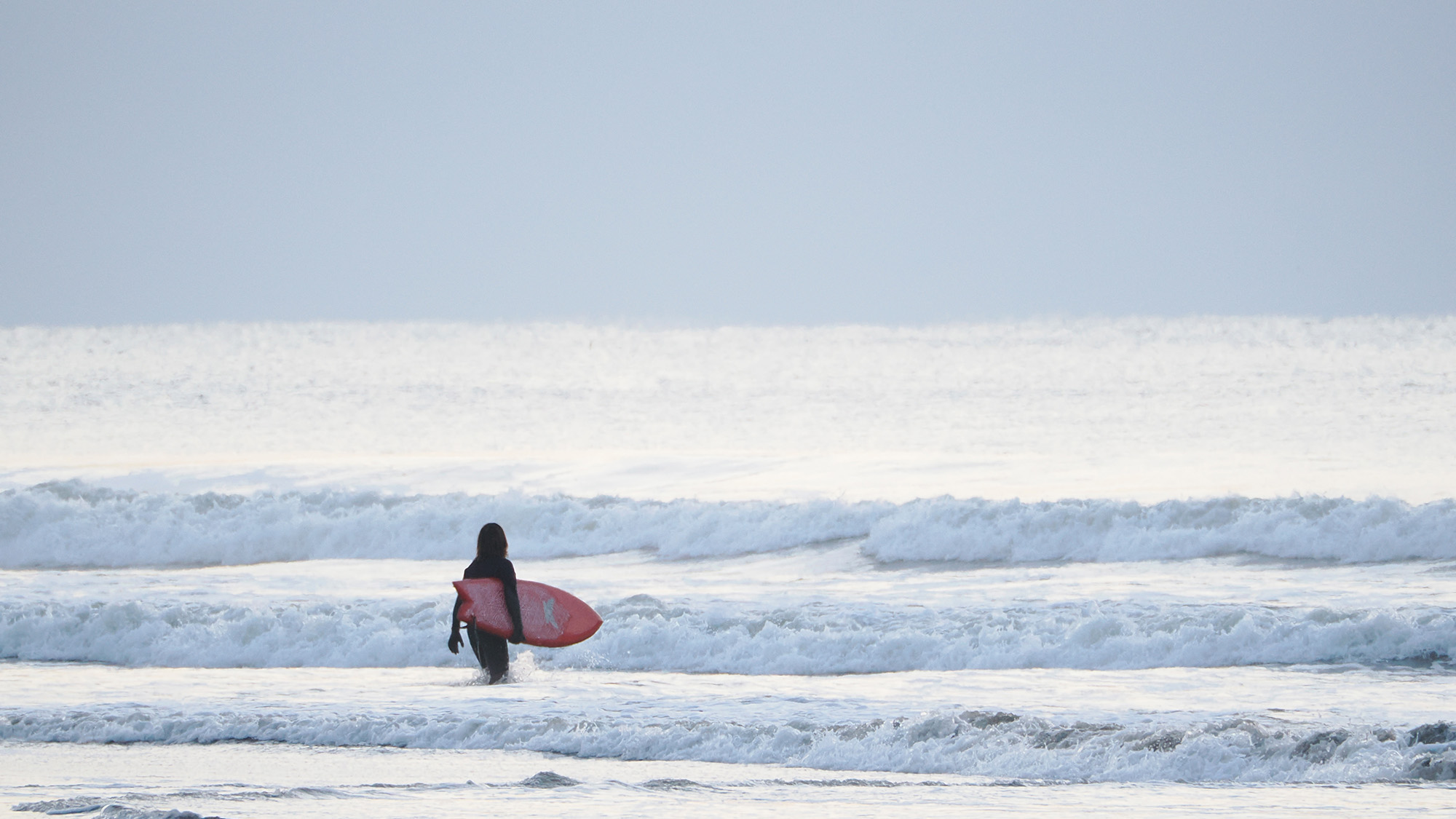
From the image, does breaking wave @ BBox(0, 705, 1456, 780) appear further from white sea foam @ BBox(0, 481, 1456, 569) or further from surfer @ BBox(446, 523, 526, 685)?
white sea foam @ BBox(0, 481, 1456, 569)

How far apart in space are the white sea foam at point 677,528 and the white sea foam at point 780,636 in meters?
3.95

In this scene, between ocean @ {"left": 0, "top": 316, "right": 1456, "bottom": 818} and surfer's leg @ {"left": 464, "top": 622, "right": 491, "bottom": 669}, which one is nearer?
ocean @ {"left": 0, "top": 316, "right": 1456, "bottom": 818}

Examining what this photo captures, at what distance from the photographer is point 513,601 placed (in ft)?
34.6

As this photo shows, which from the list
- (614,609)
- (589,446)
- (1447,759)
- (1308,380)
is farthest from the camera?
(1308,380)

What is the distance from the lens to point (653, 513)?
19094mm

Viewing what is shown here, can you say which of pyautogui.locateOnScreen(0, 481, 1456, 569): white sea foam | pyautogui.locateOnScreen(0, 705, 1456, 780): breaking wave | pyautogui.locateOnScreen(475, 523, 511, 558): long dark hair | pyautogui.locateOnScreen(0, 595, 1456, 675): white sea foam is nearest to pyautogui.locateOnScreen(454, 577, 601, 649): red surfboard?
pyautogui.locateOnScreen(475, 523, 511, 558): long dark hair

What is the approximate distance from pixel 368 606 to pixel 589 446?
1610 centimetres

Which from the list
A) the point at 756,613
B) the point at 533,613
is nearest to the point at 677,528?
the point at 756,613

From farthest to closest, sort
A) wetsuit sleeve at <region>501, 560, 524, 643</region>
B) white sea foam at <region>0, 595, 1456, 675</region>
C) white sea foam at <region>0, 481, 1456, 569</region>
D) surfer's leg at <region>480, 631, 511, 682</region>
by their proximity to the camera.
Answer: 1. white sea foam at <region>0, 481, 1456, 569</region>
2. white sea foam at <region>0, 595, 1456, 675</region>
3. surfer's leg at <region>480, 631, 511, 682</region>
4. wetsuit sleeve at <region>501, 560, 524, 643</region>

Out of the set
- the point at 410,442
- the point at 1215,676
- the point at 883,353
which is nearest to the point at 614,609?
the point at 1215,676

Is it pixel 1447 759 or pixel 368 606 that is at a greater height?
pixel 368 606

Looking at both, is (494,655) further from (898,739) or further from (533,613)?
(898,739)

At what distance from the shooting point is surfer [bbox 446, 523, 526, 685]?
10531 millimetres

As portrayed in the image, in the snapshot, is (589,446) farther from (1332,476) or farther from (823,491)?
(1332,476)
